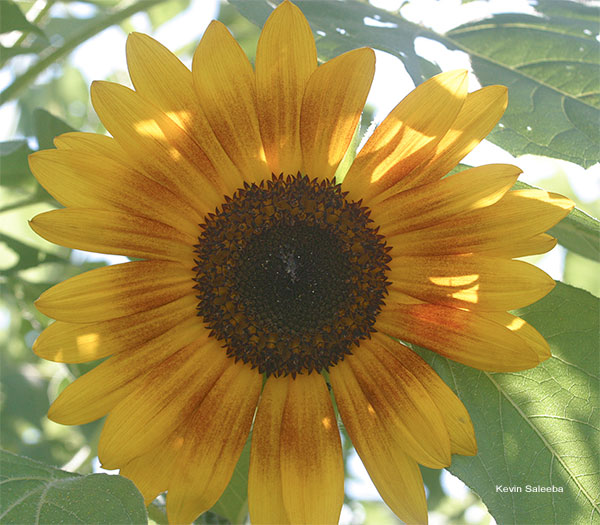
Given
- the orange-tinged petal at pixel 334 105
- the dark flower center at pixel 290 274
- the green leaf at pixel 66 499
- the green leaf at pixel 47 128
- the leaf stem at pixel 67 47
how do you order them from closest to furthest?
the green leaf at pixel 66 499 → the orange-tinged petal at pixel 334 105 → the dark flower center at pixel 290 274 → the green leaf at pixel 47 128 → the leaf stem at pixel 67 47

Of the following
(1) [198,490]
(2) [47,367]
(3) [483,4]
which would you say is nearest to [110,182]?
(1) [198,490]

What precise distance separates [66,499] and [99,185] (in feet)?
1.80

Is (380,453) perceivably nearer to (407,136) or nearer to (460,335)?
(460,335)

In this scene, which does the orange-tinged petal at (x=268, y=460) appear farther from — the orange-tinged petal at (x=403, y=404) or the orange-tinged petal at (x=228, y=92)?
the orange-tinged petal at (x=228, y=92)

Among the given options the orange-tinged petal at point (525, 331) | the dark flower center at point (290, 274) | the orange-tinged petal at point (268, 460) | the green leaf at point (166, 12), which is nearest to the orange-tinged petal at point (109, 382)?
the dark flower center at point (290, 274)

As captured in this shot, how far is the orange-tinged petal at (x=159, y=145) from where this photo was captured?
4.17 feet

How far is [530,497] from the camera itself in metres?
1.29

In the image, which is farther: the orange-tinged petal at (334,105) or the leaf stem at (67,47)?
the leaf stem at (67,47)

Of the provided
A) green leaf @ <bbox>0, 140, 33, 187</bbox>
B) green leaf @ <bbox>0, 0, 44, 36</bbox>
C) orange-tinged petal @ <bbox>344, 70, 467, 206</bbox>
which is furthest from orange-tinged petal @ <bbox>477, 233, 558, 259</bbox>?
green leaf @ <bbox>0, 0, 44, 36</bbox>

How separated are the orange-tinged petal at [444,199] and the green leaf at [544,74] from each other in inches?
9.3

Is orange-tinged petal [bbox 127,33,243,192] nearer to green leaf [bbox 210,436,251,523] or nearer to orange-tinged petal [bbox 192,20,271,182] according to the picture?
orange-tinged petal [bbox 192,20,271,182]

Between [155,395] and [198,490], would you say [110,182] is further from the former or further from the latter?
[198,490]

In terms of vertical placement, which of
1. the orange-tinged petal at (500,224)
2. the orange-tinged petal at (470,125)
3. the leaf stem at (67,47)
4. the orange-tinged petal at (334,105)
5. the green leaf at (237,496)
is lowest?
the green leaf at (237,496)

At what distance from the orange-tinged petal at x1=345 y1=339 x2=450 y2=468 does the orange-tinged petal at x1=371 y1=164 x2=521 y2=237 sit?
0.25 m
